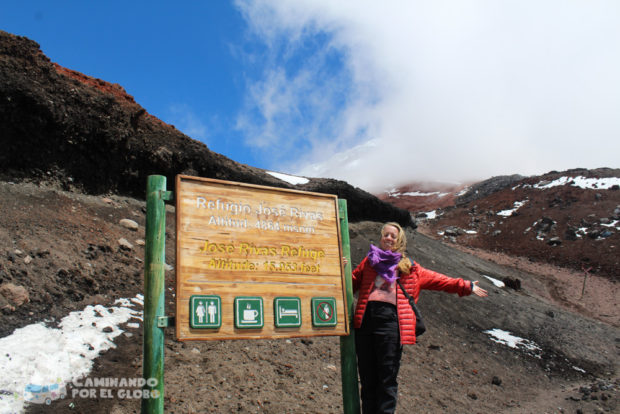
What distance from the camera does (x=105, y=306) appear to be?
20.6 ft

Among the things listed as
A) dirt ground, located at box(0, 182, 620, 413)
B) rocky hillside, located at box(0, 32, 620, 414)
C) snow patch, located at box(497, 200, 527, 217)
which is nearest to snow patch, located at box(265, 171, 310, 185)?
rocky hillside, located at box(0, 32, 620, 414)

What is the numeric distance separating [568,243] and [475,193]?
2372 centimetres

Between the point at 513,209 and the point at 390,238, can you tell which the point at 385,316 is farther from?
the point at 513,209

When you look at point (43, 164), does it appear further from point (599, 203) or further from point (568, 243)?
point (599, 203)

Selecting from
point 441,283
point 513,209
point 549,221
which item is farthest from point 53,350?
point 513,209

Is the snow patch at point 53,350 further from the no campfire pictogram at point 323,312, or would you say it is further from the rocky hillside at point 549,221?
the rocky hillside at point 549,221

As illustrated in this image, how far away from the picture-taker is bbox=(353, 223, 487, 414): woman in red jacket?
12.7 ft

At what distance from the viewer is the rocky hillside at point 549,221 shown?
30.8m

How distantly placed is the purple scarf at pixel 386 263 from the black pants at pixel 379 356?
26 cm

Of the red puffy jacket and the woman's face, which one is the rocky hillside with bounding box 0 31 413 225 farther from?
the woman's face

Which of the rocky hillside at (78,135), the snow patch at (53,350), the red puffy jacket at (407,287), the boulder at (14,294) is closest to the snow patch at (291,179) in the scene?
the rocky hillside at (78,135)

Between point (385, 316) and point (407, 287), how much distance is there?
394mm

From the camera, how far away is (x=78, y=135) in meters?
9.93

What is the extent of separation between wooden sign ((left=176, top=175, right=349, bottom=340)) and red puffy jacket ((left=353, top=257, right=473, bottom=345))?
7.4 inches
